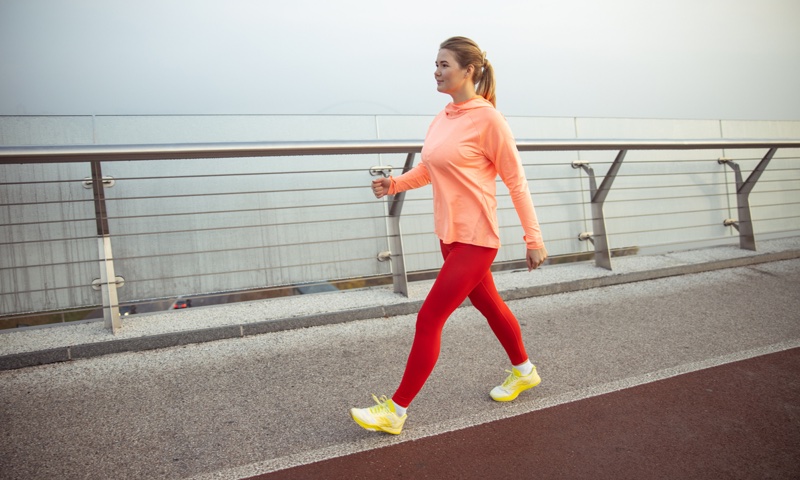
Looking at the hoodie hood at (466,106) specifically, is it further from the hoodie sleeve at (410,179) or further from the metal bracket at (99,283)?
the metal bracket at (99,283)

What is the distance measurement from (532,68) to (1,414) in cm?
541

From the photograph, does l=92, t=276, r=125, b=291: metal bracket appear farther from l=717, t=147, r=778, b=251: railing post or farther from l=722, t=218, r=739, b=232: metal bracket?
l=722, t=218, r=739, b=232: metal bracket

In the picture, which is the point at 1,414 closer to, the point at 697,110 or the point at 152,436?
the point at 152,436

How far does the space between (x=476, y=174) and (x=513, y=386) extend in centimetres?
112

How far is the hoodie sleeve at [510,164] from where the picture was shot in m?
2.55

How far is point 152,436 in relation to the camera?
2.60m

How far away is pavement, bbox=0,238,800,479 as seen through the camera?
2.36 meters

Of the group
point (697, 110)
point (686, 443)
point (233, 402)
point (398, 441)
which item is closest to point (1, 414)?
point (233, 402)

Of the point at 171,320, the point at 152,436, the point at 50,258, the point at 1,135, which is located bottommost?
the point at 152,436

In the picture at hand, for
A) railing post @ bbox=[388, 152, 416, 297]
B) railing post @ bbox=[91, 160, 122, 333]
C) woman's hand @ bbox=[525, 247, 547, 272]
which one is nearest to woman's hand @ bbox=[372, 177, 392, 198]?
woman's hand @ bbox=[525, 247, 547, 272]

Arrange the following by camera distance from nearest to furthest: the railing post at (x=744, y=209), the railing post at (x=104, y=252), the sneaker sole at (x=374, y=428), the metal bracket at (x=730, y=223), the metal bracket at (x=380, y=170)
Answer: the sneaker sole at (x=374, y=428) → the railing post at (x=104, y=252) → the metal bracket at (x=380, y=170) → the railing post at (x=744, y=209) → the metal bracket at (x=730, y=223)

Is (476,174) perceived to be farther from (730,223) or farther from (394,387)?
(730,223)

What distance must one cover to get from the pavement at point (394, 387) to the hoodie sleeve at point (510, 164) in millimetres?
901

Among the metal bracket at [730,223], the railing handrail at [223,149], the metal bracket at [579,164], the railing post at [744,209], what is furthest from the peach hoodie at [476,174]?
the metal bracket at [730,223]
